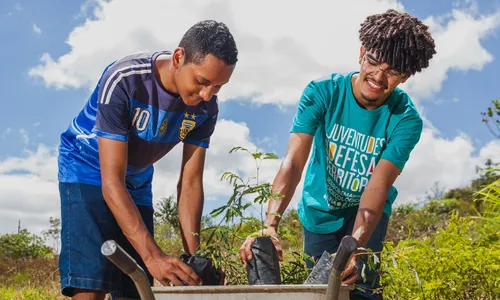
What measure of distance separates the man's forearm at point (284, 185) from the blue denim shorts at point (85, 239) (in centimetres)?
76

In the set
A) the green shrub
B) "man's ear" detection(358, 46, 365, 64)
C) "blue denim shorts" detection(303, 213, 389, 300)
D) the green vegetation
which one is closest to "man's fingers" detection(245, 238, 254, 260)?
the green vegetation

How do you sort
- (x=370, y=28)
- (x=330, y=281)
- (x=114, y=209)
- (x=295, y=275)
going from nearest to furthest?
(x=330, y=281) → (x=114, y=209) → (x=295, y=275) → (x=370, y=28)

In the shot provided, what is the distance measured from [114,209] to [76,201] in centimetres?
51

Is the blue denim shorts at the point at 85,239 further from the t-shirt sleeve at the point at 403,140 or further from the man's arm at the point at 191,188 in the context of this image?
the t-shirt sleeve at the point at 403,140

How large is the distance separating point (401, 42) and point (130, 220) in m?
1.47

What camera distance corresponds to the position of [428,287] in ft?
13.3

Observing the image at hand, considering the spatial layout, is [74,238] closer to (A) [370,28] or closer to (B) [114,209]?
(B) [114,209]

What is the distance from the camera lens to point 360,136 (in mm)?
3121

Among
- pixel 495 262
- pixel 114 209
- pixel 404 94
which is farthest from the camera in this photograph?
pixel 495 262

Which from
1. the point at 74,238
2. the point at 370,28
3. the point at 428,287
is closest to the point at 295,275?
the point at 74,238

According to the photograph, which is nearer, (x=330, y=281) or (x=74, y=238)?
(x=330, y=281)

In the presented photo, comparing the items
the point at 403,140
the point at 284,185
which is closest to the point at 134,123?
the point at 284,185

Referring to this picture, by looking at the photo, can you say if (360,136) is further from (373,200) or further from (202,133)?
(202,133)

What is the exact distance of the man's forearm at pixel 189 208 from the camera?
2.94m
